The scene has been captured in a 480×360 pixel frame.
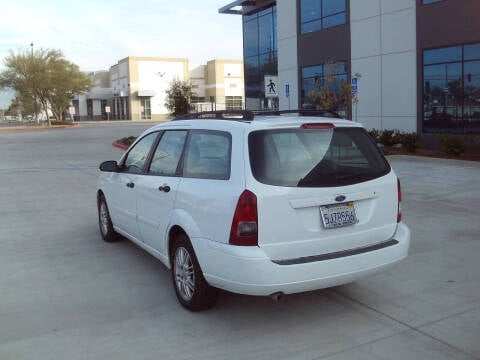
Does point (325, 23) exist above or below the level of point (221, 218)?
above

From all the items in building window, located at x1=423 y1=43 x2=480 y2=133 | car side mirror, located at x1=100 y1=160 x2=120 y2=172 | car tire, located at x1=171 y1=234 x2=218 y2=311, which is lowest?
car tire, located at x1=171 y1=234 x2=218 y2=311

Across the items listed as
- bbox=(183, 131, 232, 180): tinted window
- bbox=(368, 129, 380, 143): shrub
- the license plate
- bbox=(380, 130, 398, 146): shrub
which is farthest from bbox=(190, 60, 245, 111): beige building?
the license plate

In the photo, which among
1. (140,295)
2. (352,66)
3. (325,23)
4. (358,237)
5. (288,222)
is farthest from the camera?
(325,23)

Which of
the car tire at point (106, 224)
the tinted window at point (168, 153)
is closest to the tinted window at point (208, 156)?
the tinted window at point (168, 153)

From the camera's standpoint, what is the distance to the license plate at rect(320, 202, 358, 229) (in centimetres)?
418

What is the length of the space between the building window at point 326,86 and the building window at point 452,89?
3084 mm

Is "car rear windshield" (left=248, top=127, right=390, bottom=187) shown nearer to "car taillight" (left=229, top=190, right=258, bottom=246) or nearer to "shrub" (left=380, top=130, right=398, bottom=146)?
"car taillight" (left=229, top=190, right=258, bottom=246)

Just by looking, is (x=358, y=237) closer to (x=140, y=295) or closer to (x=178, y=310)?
(x=178, y=310)

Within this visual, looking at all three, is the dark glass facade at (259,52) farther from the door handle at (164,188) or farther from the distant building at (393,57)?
the door handle at (164,188)

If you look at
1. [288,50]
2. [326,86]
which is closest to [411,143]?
[326,86]

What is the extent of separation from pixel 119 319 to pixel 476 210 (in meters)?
6.45

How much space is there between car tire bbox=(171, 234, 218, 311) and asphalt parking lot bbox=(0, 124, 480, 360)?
10 centimetres

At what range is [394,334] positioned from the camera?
13.4ft

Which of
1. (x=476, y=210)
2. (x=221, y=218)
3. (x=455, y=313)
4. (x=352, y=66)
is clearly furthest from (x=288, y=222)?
(x=352, y=66)
